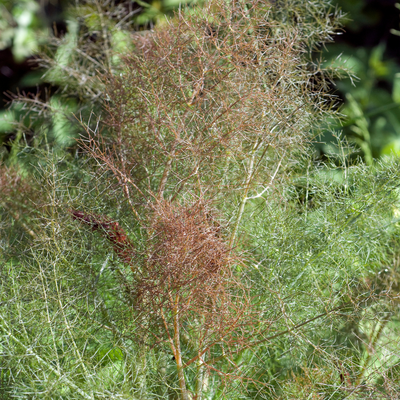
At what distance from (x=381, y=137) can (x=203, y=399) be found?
53.4 inches

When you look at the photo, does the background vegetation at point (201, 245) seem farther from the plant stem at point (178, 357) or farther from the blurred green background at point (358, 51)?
the blurred green background at point (358, 51)

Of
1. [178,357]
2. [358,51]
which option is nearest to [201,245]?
[178,357]

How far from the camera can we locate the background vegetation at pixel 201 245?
53 centimetres

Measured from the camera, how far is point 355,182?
0.65m

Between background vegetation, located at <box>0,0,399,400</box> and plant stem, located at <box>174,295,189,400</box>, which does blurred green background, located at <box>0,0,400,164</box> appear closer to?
background vegetation, located at <box>0,0,399,400</box>

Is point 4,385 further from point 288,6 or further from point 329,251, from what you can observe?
point 288,6

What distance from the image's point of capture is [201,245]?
49 cm

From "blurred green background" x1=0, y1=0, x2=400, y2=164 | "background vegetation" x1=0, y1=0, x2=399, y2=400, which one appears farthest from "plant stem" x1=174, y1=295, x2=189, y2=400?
"blurred green background" x1=0, y1=0, x2=400, y2=164

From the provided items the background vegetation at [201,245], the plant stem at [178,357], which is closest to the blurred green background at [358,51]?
the background vegetation at [201,245]

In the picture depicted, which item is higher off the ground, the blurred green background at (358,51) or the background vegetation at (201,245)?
the background vegetation at (201,245)

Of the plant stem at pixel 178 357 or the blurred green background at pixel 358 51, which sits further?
the blurred green background at pixel 358 51

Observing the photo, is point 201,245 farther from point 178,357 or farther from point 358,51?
point 358,51

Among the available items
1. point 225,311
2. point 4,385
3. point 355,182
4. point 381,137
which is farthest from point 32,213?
point 381,137

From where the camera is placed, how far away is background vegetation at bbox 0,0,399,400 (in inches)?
20.8
